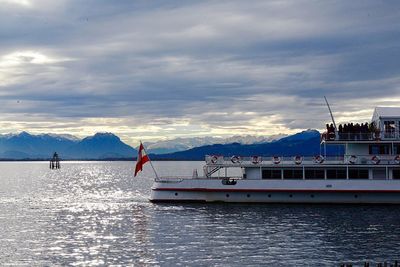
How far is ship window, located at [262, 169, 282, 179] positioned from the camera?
200 ft

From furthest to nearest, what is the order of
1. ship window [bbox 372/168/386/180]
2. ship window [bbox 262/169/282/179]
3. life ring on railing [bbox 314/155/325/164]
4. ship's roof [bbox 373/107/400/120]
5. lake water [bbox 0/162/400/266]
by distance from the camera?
ship's roof [bbox 373/107/400/120], ship window [bbox 262/169/282/179], life ring on railing [bbox 314/155/325/164], ship window [bbox 372/168/386/180], lake water [bbox 0/162/400/266]

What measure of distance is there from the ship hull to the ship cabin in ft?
3.33

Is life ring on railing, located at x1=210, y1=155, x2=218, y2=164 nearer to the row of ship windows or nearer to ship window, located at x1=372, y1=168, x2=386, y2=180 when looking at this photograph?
the row of ship windows

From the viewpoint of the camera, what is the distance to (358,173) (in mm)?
60219

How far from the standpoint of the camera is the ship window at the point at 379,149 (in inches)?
2434

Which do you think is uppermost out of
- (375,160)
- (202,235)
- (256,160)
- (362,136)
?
(362,136)

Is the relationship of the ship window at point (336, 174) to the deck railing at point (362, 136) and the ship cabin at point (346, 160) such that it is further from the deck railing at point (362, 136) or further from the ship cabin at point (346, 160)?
the deck railing at point (362, 136)

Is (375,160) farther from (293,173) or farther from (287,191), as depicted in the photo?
(287,191)

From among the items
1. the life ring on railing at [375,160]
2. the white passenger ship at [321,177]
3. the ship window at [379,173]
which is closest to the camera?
the white passenger ship at [321,177]

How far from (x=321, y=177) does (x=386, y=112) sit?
10.2 meters

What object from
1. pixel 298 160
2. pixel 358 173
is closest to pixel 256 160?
pixel 298 160

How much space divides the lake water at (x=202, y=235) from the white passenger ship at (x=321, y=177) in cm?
123

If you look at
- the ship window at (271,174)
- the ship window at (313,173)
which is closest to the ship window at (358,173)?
the ship window at (313,173)

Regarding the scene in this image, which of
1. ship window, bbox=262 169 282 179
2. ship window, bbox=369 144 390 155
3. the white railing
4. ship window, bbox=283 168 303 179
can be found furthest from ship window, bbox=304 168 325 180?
ship window, bbox=369 144 390 155
